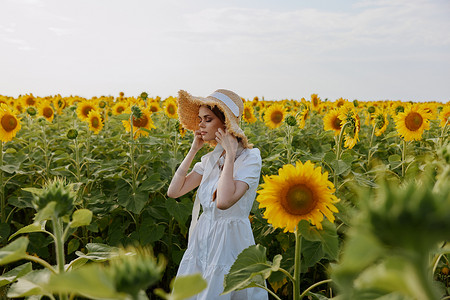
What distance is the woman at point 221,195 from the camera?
2467 millimetres

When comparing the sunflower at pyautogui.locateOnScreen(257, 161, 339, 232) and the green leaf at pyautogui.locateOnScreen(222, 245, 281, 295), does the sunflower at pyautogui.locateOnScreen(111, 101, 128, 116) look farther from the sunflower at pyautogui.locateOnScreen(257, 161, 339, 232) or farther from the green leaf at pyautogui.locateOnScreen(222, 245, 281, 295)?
the green leaf at pyautogui.locateOnScreen(222, 245, 281, 295)

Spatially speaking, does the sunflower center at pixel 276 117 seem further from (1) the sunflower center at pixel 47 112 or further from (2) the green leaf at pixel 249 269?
(2) the green leaf at pixel 249 269

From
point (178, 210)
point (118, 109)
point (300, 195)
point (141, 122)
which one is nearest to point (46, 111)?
point (118, 109)

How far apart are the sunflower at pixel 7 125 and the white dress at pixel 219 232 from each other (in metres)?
2.56

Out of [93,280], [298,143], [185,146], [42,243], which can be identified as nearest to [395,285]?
[93,280]

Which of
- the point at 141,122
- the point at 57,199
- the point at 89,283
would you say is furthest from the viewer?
the point at 141,122

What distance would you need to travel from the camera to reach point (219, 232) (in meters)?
2.58

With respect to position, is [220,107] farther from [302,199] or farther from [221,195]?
[302,199]

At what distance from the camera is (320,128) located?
798 cm

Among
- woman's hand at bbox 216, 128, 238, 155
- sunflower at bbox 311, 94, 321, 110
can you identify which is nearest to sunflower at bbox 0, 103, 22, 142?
woman's hand at bbox 216, 128, 238, 155

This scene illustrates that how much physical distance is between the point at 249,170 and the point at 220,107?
44 centimetres

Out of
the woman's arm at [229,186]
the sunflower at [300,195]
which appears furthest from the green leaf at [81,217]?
the woman's arm at [229,186]

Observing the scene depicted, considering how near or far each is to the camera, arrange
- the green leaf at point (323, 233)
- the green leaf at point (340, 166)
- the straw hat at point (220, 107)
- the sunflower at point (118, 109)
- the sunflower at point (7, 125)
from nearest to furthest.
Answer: the green leaf at point (323, 233), the straw hat at point (220, 107), the green leaf at point (340, 166), the sunflower at point (7, 125), the sunflower at point (118, 109)

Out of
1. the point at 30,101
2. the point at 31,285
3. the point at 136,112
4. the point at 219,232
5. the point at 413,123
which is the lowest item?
the point at 219,232
